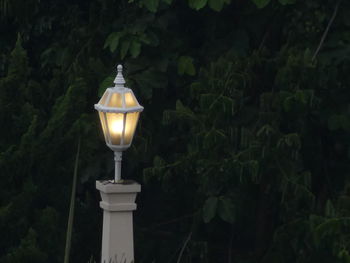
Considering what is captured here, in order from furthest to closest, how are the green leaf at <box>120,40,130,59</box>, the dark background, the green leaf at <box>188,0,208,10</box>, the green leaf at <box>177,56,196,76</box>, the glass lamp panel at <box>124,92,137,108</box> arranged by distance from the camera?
the green leaf at <box>177,56,196,76</box> < the green leaf at <box>120,40,130,59</box> < the green leaf at <box>188,0,208,10</box> < the dark background < the glass lamp panel at <box>124,92,137,108</box>

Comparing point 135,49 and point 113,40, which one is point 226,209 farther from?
point 113,40

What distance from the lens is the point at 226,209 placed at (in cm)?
1094

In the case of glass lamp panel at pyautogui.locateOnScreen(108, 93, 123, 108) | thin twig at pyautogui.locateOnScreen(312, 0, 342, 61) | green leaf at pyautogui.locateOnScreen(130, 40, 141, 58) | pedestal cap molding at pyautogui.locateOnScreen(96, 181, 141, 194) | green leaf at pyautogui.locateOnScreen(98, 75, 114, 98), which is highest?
thin twig at pyautogui.locateOnScreen(312, 0, 342, 61)

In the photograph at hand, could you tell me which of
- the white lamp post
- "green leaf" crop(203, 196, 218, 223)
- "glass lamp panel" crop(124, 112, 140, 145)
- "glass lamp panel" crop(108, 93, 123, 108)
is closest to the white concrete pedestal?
the white lamp post

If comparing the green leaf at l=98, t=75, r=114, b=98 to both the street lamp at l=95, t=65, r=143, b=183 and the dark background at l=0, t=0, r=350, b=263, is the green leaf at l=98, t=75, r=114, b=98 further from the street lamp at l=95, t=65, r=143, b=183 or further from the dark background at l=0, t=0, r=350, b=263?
the street lamp at l=95, t=65, r=143, b=183

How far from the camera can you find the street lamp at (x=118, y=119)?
29.5 ft

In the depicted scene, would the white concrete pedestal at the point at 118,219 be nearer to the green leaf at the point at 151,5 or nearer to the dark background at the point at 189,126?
the dark background at the point at 189,126

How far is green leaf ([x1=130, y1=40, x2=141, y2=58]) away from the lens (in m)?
11.0

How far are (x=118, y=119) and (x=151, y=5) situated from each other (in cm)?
224

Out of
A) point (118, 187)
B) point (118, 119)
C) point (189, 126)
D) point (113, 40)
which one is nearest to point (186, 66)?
point (189, 126)

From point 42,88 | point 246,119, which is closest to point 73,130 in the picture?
point 42,88

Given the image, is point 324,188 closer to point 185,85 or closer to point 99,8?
point 185,85

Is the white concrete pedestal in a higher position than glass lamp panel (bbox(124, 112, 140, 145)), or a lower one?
lower

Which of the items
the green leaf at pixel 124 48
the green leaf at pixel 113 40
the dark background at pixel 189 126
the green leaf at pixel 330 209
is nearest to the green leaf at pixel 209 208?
the dark background at pixel 189 126
